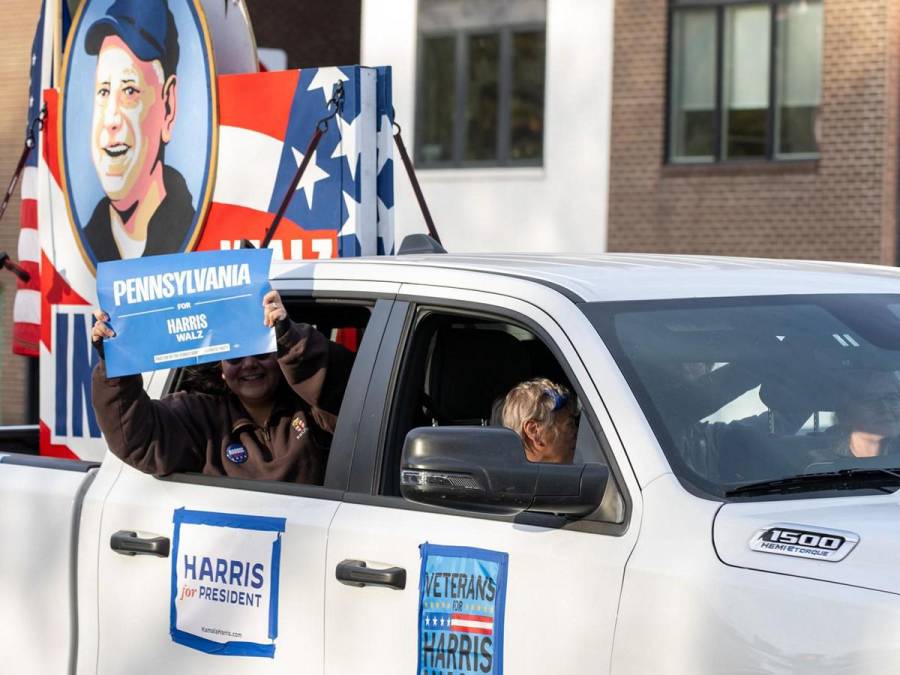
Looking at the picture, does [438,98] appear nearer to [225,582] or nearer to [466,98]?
[466,98]

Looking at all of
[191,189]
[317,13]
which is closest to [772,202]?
[317,13]

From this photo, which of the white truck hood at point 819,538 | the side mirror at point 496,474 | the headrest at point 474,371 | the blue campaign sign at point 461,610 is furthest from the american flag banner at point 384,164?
the white truck hood at point 819,538

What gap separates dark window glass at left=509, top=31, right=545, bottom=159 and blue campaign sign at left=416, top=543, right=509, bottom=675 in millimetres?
17927

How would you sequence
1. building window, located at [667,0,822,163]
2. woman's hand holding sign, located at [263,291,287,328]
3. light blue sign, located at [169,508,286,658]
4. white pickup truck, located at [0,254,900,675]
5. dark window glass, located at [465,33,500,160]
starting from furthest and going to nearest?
1. dark window glass, located at [465,33,500,160]
2. building window, located at [667,0,822,163]
3. woman's hand holding sign, located at [263,291,287,328]
4. light blue sign, located at [169,508,286,658]
5. white pickup truck, located at [0,254,900,675]

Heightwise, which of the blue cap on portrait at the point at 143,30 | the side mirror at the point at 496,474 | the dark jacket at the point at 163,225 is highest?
the blue cap on portrait at the point at 143,30

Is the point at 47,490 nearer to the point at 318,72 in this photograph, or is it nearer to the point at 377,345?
the point at 377,345

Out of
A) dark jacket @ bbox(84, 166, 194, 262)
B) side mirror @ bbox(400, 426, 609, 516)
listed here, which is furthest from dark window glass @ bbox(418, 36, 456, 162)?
side mirror @ bbox(400, 426, 609, 516)

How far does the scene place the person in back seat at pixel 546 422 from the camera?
12.6ft

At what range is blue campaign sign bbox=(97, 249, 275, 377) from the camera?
427 centimetres

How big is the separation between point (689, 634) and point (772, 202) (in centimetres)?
1711

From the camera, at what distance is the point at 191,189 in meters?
6.73

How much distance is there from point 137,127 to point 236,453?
2.94 meters

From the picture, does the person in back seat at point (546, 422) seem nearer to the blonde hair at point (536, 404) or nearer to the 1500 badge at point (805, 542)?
the blonde hair at point (536, 404)

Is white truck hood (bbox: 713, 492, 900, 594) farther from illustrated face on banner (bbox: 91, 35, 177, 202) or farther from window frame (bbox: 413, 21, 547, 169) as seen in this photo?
window frame (bbox: 413, 21, 547, 169)
